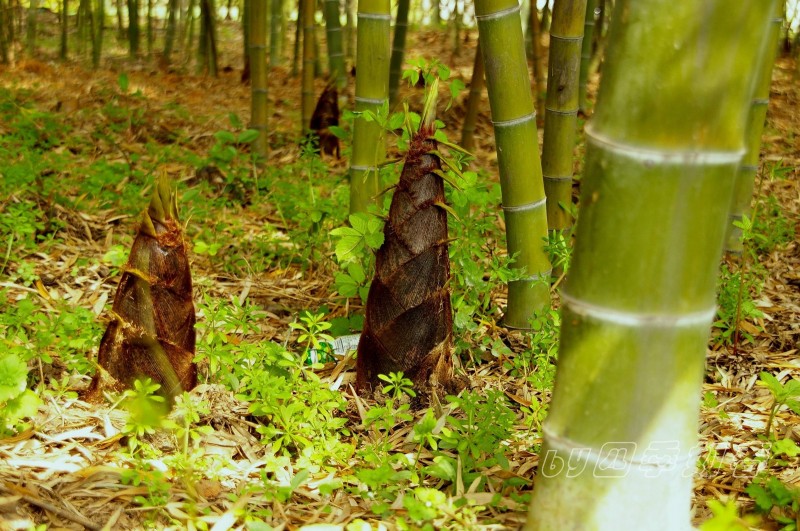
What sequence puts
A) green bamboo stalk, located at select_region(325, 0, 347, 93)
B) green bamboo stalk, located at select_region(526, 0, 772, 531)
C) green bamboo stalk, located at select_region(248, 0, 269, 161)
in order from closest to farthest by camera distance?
green bamboo stalk, located at select_region(526, 0, 772, 531) → green bamboo stalk, located at select_region(248, 0, 269, 161) → green bamboo stalk, located at select_region(325, 0, 347, 93)

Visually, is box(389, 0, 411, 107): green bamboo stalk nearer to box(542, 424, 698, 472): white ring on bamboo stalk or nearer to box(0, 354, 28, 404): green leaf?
box(0, 354, 28, 404): green leaf

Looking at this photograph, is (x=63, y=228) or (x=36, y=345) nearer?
(x=36, y=345)

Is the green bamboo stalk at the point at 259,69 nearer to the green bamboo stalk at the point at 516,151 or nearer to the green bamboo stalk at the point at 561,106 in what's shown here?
the green bamboo stalk at the point at 561,106

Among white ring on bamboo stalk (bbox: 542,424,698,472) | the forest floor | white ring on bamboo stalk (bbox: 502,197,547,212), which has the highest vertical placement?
white ring on bamboo stalk (bbox: 502,197,547,212)

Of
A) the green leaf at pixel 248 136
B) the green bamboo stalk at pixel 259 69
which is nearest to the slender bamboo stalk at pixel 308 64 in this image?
the green bamboo stalk at pixel 259 69

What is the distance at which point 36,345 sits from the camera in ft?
7.32

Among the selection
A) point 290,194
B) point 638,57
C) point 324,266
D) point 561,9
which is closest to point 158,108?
point 290,194

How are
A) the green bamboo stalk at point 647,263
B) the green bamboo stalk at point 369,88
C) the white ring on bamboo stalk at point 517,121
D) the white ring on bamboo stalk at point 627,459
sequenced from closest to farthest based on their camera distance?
the green bamboo stalk at point 647,263
the white ring on bamboo stalk at point 627,459
the white ring on bamboo stalk at point 517,121
the green bamboo stalk at point 369,88

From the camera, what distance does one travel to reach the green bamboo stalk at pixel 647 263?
3.74 feet

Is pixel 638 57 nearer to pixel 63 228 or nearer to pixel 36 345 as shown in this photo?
pixel 36 345

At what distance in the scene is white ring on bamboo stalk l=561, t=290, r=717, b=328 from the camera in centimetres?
123

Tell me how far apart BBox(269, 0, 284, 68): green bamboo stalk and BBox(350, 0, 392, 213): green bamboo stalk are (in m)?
6.73

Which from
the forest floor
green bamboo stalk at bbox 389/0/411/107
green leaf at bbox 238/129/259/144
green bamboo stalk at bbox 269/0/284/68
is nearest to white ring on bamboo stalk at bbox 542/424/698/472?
the forest floor

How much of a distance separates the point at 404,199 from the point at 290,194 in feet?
6.41
